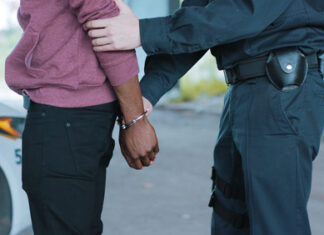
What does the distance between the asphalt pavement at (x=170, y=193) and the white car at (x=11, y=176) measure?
2.47 feet

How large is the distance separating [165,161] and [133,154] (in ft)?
11.8

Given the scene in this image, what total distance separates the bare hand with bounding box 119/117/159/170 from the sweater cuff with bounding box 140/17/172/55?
9.8 inches

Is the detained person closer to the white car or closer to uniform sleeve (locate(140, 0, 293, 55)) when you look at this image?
uniform sleeve (locate(140, 0, 293, 55))

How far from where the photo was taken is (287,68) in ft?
5.35

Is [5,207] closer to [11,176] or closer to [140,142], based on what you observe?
[11,176]

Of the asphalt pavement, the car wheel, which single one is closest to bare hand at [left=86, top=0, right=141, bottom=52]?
the car wheel

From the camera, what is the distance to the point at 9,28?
46.6 feet

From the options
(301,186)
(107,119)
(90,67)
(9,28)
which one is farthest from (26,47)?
(9,28)

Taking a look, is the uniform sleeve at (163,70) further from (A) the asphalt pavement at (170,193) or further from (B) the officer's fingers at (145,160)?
(A) the asphalt pavement at (170,193)

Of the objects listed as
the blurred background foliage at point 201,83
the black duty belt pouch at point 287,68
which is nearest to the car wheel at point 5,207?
the black duty belt pouch at point 287,68

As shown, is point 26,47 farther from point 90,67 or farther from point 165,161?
point 165,161

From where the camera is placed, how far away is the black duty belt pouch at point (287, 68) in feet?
5.37

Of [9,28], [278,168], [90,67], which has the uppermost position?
[90,67]

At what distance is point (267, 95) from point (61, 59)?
2.38ft
